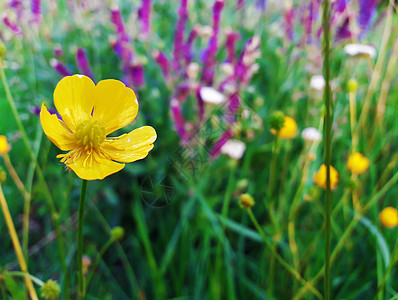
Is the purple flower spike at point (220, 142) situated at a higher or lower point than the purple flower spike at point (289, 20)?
lower

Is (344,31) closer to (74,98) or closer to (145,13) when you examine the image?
(145,13)

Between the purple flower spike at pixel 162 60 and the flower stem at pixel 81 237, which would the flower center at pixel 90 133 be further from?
the purple flower spike at pixel 162 60

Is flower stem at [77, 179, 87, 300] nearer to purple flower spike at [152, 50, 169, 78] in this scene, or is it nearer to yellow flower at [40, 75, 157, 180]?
yellow flower at [40, 75, 157, 180]

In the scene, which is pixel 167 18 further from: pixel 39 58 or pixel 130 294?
pixel 130 294

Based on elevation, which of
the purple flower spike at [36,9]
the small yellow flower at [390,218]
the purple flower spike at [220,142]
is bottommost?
the small yellow flower at [390,218]

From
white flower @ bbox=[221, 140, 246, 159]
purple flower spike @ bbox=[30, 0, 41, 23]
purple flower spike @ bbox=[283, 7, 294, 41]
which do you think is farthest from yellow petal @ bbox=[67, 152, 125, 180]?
purple flower spike @ bbox=[283, 7, 294, 41]

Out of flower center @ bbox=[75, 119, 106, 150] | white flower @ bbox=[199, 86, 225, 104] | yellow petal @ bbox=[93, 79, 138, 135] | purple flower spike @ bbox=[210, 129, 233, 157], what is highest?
yellow petal @ bbox=[93, 79, 138, 135]

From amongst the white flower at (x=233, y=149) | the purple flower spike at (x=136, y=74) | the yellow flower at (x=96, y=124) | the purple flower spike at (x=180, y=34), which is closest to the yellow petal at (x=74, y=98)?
the yellow flower at (x=96, y=124)
